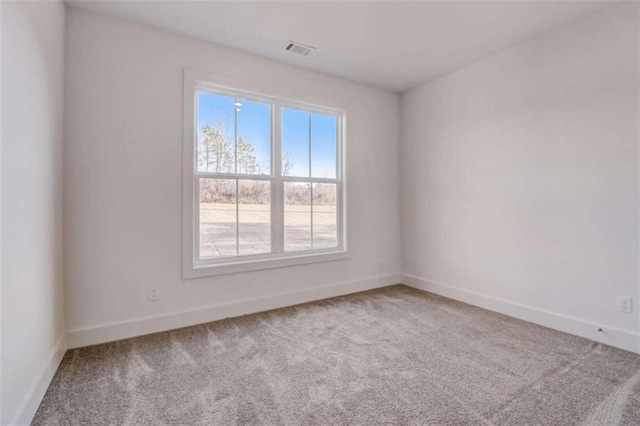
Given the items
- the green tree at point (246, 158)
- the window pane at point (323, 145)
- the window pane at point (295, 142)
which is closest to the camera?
the green tree at point (246, 158)

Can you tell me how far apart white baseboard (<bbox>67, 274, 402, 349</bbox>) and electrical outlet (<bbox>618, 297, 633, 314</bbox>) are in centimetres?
236

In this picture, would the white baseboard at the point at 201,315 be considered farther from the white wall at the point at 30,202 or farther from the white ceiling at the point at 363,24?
the white ceiling at the point at 363,24

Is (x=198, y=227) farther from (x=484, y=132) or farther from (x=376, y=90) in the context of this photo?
(x=484, y=132)

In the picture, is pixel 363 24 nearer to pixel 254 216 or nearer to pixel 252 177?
pixel 252 177

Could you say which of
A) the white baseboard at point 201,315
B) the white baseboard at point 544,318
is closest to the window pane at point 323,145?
the white baseboard at point 201,315

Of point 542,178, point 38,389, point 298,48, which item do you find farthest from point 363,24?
point 38,389

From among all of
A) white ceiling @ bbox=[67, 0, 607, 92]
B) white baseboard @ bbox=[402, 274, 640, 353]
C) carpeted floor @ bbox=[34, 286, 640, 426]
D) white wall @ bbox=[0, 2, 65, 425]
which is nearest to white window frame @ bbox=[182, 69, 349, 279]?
white ceiling @ bbox=[67, 0, 607, 92]

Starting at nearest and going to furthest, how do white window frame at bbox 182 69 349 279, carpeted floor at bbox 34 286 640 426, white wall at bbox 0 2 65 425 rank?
1. white wall at bbox 0 2 65 425
2. carpeted floor at bbox 34 286 640 426
3. white window frame at bbox 182 69 349 279

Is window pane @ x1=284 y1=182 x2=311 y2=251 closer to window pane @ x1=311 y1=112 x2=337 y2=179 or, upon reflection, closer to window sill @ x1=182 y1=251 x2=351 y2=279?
window sill @ x1=182 y1=251 x2=351 y2=279

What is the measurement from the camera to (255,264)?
3186mm

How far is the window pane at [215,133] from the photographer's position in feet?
9.87

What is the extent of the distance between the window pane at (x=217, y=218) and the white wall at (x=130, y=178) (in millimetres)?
258

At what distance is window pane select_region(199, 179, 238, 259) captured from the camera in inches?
118

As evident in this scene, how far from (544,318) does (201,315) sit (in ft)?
10.5
